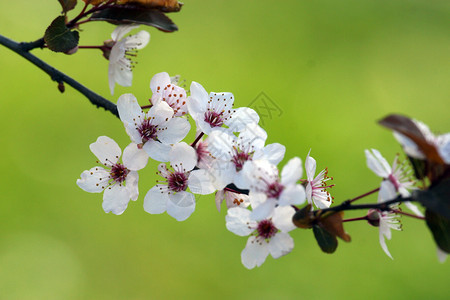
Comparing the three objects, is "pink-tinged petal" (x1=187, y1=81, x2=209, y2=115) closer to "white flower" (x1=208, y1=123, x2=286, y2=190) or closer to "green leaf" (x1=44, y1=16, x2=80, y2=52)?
"white flower" (x1=208, y1=123, x2=286, y2=190)

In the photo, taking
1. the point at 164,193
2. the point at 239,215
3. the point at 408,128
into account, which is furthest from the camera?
the point at 164,193

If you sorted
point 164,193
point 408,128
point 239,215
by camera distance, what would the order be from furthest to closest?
point 164,193 < point 239,215 < point 408,128

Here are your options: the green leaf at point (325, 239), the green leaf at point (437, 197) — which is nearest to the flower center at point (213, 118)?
the green leaf at point (325, 239)

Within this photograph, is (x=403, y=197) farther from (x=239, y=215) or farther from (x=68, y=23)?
(x=68, y=23)

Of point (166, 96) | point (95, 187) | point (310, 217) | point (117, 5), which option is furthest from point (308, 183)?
point (117, 5)

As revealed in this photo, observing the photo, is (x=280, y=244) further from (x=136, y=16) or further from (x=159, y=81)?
(x=136, y=16)

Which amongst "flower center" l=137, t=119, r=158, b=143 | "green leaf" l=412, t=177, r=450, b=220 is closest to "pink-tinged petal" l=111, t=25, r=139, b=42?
"flower center" l=137, t=119, r=158, b=143

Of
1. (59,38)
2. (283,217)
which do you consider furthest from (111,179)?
(283,217)
